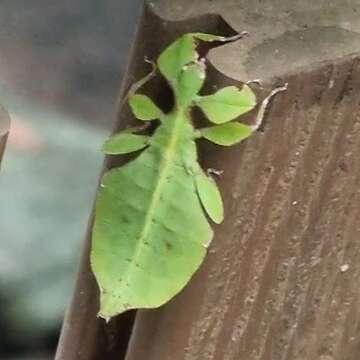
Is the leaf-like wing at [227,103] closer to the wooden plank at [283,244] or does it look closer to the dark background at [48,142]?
the wooden plank at [283,244]

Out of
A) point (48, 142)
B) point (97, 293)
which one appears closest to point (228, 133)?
point (97, 293)

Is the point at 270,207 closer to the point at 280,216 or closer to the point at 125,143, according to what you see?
the point at 280,216

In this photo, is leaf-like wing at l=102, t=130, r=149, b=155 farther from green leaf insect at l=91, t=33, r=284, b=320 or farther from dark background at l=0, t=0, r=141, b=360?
dark background at l=0, t=0, r=141, b=360

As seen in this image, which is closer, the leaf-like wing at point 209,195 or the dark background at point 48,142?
the leaf-like wing at point 209,195

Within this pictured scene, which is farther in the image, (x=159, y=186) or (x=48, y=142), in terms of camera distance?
(x=48, y=142)

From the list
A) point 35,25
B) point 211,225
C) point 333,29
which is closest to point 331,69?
point 333,29

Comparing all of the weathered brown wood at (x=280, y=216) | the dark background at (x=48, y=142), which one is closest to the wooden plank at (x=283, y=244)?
the weathered brown wood at (x=280, y=216)
